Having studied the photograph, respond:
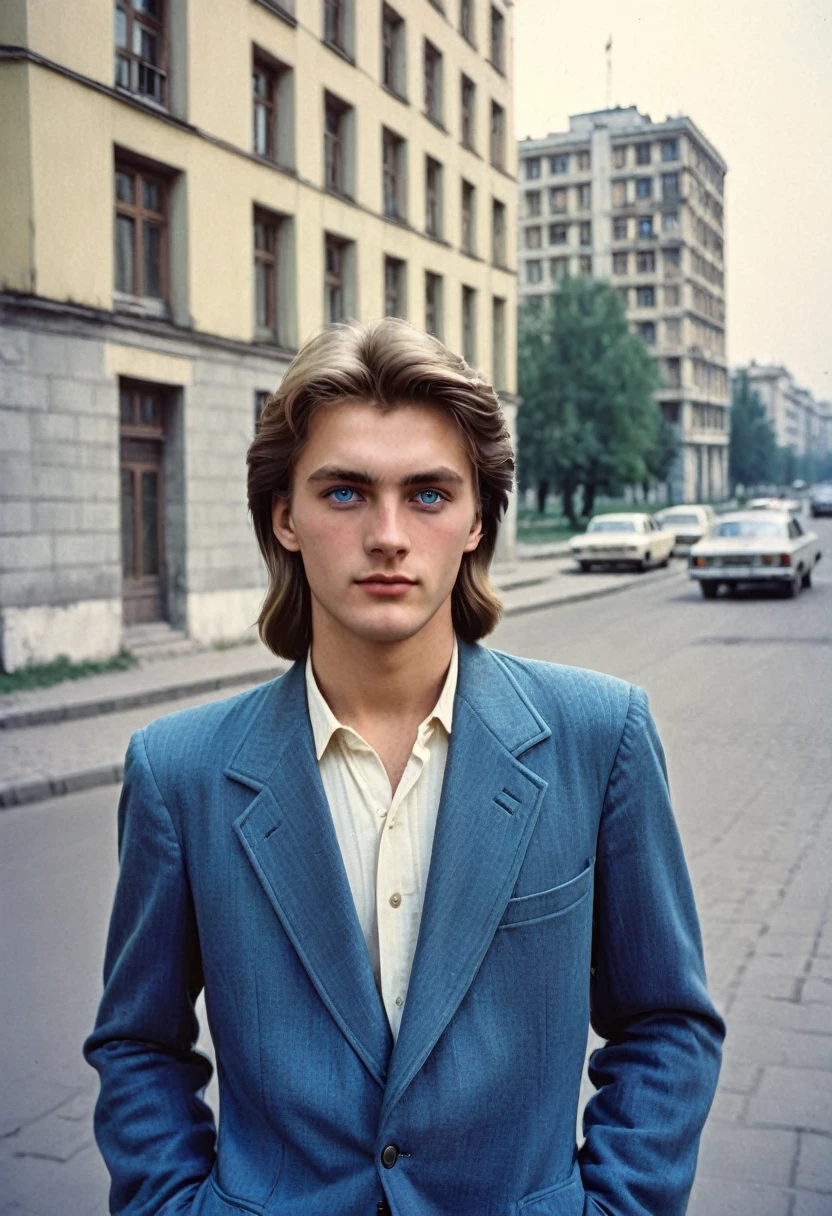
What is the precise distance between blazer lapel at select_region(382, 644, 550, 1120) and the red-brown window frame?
16.9 m

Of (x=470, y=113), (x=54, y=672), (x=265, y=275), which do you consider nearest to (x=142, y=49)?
(x=265, y=275)

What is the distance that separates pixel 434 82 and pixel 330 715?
30155 mm

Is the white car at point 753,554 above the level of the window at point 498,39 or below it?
below

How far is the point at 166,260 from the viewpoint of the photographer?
18.6 meters

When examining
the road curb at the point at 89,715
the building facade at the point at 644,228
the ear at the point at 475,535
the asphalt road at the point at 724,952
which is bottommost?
the road curb at the point at 89,715

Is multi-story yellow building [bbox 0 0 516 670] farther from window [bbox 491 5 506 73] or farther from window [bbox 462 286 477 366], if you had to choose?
window [bbox 491 5 506 73]

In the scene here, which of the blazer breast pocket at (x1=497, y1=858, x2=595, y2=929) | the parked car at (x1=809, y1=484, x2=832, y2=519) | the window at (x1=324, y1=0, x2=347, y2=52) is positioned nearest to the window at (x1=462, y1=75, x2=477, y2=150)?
the window at (x1=324, y1=0, x2=347, y2=52)

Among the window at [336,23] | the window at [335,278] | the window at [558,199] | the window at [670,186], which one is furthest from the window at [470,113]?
the window at [558,199]

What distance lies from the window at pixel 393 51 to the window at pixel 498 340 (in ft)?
27.1

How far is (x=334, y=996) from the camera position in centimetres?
163

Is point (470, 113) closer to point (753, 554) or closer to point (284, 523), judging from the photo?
point (753, 554)

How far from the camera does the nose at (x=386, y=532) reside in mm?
1713

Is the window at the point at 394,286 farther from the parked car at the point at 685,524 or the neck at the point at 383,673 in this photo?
the neck at the point at 383,673

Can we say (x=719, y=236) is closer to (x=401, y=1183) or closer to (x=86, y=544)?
(x=86, y=544)
